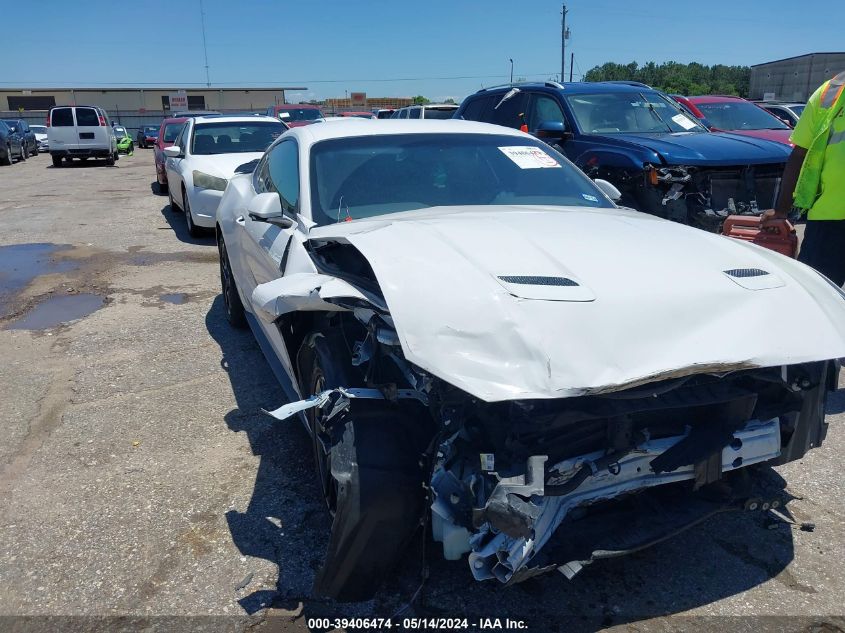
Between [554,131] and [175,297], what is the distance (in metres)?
4.65

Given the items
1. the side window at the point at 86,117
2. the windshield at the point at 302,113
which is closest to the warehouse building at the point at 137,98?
the side window at the point at 86,117

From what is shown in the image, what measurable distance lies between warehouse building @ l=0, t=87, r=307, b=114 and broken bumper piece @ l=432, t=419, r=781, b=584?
63.7 meters

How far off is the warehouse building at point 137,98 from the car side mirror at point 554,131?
189ft

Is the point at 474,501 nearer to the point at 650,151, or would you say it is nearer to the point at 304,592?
the point at 304,592

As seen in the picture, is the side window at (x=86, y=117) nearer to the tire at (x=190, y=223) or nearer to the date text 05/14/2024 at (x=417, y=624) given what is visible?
the tire at (x=190, y=223)

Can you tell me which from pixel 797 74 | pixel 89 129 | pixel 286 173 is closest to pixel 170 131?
pixel 89 129

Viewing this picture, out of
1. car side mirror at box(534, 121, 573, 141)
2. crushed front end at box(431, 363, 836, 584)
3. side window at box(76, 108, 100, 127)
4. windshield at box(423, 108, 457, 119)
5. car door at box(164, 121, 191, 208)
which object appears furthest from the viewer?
side window at box(76, 108, 100, 127)

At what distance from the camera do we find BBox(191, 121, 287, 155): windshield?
427 inches

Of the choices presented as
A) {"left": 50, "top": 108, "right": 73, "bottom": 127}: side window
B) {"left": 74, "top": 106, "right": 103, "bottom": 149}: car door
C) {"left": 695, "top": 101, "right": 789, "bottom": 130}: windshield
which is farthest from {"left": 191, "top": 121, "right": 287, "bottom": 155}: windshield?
{"left": 50, "top": 108, "right": 73, "bottom": 127}: side window

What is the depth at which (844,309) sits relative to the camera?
264cm

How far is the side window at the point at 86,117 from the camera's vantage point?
950 inches

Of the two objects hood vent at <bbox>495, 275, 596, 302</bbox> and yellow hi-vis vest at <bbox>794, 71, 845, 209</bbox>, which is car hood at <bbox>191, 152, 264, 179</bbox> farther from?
hood vent at <bbox>495, 275, 596, 302</bbox>

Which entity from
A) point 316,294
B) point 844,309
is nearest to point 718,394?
point 844,309

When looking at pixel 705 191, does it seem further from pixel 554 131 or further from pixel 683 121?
pixel 554 131
